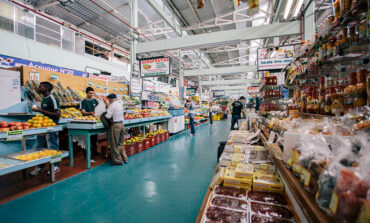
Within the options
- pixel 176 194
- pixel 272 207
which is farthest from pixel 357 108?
pixel 176 194

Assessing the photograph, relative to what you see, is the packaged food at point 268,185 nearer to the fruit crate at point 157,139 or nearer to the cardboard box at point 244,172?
the cardboard box at point 244,172

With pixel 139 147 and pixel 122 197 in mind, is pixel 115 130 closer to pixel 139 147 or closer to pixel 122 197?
pixel 139 147

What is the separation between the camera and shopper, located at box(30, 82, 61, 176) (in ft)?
12.1

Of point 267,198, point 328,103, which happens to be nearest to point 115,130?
point 267,198

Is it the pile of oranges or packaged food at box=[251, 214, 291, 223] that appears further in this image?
the pile of oranges

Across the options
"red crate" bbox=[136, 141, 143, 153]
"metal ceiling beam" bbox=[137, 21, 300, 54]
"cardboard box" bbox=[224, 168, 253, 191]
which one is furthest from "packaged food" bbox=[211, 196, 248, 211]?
"metal ceiling beam" bbox=[137, 21, 300, 54]

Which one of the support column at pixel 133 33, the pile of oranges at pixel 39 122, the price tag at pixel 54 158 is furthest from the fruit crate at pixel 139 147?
the support column at pixel 133 33

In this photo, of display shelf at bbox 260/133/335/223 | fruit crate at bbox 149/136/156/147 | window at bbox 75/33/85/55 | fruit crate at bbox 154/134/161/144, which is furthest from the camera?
window at bbox 75/33/85/55

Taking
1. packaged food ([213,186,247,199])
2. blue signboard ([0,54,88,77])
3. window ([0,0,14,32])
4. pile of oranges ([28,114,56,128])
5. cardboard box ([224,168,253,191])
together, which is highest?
window ([0,0,14,32])

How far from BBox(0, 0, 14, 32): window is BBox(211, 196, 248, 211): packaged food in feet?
26.1

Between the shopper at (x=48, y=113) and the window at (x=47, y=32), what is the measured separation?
4515 millimetres

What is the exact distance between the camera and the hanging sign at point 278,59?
573 cm

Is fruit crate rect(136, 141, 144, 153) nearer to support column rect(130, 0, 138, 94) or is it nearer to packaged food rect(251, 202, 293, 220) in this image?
support column rect(130, 0, 138, 94)

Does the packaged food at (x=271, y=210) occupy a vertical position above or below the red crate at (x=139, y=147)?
above
